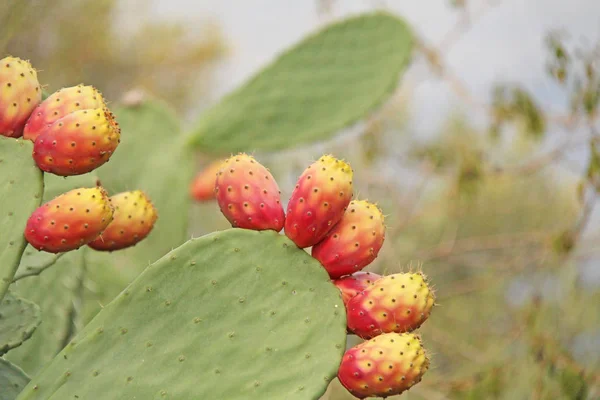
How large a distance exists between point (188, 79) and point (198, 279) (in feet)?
31.3

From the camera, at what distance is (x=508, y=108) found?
3.08 meters

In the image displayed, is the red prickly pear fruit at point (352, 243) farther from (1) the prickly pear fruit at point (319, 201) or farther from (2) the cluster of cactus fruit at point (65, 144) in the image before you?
(2) the cluster of cactus fruit at point (65, 144)

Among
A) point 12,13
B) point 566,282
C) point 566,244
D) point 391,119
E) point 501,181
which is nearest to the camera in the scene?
point 12,13

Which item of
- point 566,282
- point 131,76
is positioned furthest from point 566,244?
point 131,76

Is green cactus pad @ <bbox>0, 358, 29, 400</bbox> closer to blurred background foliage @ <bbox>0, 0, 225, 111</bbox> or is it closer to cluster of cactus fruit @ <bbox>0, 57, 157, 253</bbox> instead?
cluster of cactus fruit @ <bbox>0, 57, 157, 253</bbox>

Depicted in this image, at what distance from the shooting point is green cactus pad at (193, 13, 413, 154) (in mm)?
2102

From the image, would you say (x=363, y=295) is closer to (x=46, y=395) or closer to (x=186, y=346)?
(x=186, y=346)

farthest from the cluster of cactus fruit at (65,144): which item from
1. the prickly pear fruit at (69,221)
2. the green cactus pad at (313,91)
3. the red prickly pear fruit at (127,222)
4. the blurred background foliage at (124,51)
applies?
the blurred background foliage at (124,51)

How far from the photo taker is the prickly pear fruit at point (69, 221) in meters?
0.89

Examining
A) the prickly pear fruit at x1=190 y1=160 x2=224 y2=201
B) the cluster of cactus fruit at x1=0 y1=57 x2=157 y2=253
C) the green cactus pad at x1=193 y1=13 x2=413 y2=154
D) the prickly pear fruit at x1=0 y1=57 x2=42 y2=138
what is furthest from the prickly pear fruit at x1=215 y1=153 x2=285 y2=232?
the prickly pear fruit at x1=190 y1=160 x2=224 y2=201

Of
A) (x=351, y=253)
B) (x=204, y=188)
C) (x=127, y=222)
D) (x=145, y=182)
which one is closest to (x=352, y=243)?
(x=351, y=253)

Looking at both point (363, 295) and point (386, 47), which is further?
point (386, 47)

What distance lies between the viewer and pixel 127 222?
1.05 metres

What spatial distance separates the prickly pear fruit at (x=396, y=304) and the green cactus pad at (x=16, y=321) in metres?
0.41
